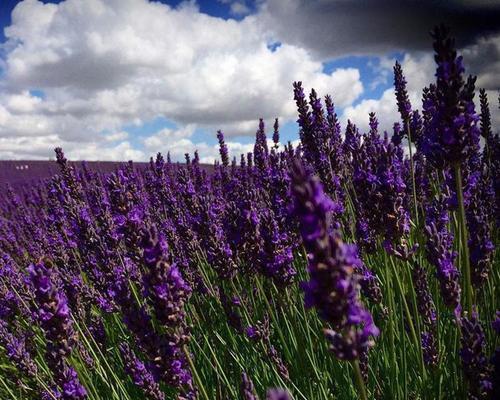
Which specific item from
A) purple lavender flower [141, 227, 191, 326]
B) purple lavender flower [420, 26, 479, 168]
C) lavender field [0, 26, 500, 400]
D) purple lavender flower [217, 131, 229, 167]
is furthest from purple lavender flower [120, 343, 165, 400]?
purple lavender flower [217, 131, 229, 167]

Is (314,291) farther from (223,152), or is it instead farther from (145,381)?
(223,152)

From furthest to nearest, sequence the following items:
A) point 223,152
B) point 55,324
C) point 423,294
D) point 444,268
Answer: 1. point 223,152
2. point 423,294
3. point 55,324
4. point 444,268

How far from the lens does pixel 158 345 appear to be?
82.3 inches

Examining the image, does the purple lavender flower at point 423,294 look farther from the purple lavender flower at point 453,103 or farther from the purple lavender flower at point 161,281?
the purple lavender flower at point 161,281

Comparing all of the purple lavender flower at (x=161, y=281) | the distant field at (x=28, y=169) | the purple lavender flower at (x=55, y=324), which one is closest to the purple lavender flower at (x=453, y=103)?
the purple lavender flower at (x=161, y=281)

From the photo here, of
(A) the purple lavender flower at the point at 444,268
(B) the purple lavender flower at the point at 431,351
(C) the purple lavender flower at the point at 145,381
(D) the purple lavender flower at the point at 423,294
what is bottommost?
(C) the purple lavender flower at the point at 145,381

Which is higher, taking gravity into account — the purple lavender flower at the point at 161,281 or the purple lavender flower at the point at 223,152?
the purple lavender flower at the point at 223,152

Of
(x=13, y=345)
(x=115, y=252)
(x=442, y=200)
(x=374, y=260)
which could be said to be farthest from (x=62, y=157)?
(x=442, y=200)

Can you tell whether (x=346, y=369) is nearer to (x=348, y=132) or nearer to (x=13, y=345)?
(x=13, y=345)

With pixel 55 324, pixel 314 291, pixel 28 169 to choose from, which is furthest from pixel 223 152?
pixel 28 169

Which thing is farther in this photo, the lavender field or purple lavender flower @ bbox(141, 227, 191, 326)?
purple lavender flower @ bbox(141, 227, 191, 326)

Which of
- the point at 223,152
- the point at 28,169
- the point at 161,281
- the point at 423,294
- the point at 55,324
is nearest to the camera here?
the point at 161,281

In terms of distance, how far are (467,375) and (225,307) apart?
→ 2.02m

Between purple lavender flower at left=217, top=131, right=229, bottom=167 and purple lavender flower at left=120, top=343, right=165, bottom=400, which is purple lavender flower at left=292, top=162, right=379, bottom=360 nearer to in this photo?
purple lavender flower at left=120, top=343, right=165, bottom=400
